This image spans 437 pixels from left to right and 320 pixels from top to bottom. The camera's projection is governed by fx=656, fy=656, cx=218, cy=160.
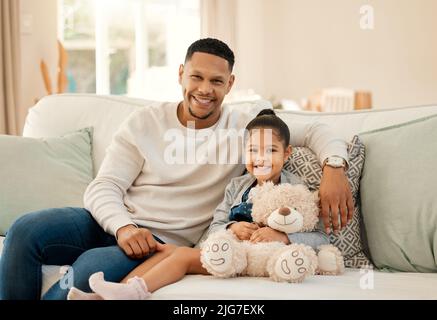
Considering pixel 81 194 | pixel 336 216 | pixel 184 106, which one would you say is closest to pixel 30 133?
pixel 81 194

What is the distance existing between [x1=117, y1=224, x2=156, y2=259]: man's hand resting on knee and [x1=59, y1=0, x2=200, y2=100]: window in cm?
431

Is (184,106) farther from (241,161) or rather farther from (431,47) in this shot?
(431,47)

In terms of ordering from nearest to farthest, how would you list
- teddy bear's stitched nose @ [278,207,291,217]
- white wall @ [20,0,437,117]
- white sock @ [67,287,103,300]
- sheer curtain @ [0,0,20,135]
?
white sock @ [67,287,103,300], teddy bear's stitched nose @ [278,207,291,217], sheer curtain @ [0,0,20,135], white wall @ [20,0,437,117]

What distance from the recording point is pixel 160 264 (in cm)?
153

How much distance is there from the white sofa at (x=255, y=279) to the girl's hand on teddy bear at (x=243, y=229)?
0.45 ft

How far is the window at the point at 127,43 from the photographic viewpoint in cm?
586

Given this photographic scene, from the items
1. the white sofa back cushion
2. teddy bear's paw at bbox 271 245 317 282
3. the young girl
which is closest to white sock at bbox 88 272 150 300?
the young girl

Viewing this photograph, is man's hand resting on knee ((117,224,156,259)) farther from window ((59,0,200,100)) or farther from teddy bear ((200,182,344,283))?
window ((59,0,200,100))

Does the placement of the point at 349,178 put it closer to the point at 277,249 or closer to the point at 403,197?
the point at 403,197

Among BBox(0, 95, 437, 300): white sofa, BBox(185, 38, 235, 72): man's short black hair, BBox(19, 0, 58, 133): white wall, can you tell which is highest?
BBox(19, 0, 58, 133): white wall

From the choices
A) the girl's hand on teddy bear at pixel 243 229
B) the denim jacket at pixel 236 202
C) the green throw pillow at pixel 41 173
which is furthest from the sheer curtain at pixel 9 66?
the girl's hand on teddy bear at pixel 243 229

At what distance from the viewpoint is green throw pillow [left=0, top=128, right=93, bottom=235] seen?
2078 mm

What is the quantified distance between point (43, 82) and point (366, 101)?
2.61 m

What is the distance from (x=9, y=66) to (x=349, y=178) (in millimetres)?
3210
